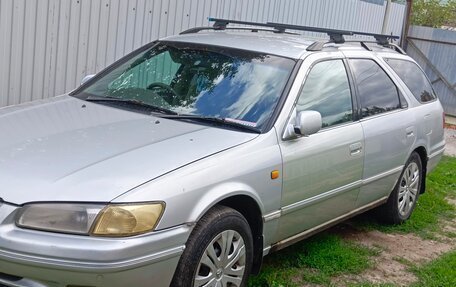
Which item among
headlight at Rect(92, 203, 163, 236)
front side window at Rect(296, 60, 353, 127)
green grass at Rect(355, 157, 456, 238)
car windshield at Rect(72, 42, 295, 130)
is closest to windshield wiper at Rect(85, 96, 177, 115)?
car windshield at Rect(72, 42, 295, 130)

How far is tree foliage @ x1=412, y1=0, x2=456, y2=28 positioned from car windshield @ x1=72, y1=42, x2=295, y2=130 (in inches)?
547

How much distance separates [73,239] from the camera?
3.22 metres

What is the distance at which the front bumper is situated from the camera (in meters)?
3.18

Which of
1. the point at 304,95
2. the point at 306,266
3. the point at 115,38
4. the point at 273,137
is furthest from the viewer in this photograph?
the point at 115,38

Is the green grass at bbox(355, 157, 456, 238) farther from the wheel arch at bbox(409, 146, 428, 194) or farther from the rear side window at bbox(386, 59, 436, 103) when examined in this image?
the rear side window at bbox(386, 59, 436, 103)

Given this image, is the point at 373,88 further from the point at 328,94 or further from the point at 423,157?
the point at 423,157

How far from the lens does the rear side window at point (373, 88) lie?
18.0 feet

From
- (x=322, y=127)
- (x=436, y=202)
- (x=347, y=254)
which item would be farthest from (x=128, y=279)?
(x=436, y=202)

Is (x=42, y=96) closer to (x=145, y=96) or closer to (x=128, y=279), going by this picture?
(x=145, y=96)

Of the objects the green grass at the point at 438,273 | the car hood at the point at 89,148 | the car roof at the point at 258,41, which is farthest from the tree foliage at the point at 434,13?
the car hood at the point at 89,148

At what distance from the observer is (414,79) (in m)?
6.61

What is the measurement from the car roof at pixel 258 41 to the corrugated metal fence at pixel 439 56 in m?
10.7

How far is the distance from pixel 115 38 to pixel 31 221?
4.48 m

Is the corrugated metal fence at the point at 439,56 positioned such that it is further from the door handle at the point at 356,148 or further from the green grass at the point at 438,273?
the door handle at the point at 356,148
